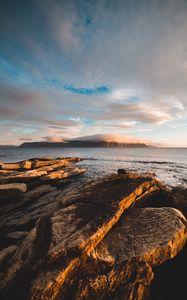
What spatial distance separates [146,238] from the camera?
5.26 m

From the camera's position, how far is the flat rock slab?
4754mm

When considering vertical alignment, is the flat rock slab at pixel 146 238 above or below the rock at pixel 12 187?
above

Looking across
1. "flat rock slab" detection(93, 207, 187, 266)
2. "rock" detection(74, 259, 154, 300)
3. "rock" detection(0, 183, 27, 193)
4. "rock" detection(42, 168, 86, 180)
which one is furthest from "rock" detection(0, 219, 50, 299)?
"rock" detection(42, 168, 86, 180)

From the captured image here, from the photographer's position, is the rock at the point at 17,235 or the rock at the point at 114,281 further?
the rock at the point at 17,235

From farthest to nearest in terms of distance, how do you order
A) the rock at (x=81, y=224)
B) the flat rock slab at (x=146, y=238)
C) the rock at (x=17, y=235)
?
the rock at (x=17, y=235) < the flat rock slab at (x=146, y=238) < the rock at (x=81, y=224)

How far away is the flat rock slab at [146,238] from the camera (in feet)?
15.6

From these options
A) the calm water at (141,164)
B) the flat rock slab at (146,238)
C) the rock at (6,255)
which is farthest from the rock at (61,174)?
the flat rock slab at (146,238)

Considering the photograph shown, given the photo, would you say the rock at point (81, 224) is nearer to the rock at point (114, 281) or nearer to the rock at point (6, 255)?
the rock at point (114, 281)

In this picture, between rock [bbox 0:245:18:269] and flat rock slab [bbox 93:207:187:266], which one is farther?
rock [bbox 0:245:18:269]

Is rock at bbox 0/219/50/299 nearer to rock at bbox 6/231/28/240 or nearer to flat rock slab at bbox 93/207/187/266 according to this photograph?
rock at bbox 6/231/28/240

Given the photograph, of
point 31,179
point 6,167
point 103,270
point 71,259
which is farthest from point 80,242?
point 6,167

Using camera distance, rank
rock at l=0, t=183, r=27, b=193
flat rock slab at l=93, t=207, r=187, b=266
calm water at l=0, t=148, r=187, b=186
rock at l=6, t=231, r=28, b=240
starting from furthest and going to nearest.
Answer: calm water at l=0, t=148, r=187, b=186, rock at l=0, t=183, r=27, b=193, rock at l=6, t=231, r=28, b=240, flat rock slab at l=93, t=207, r=187, b=266

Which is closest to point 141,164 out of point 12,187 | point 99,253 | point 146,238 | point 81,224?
point 12,187

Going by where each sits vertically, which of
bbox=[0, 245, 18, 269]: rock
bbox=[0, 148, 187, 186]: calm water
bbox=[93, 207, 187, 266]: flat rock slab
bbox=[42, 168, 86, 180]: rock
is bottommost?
bbox=[0, 148, 187, 186]: calm water
